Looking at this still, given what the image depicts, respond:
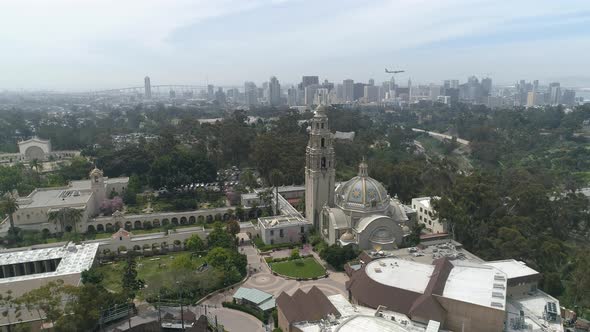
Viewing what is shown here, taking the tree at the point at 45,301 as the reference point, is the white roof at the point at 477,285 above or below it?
below

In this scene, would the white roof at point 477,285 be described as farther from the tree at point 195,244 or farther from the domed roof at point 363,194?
the tree at point 195,244

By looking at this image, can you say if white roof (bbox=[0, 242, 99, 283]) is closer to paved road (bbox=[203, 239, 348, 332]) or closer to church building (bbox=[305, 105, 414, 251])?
paved road (bbox=[203, 239, 348, 332])

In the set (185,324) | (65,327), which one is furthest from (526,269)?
Answer: (65,327)

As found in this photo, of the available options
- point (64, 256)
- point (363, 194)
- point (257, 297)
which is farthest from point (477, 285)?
point (64, 256)

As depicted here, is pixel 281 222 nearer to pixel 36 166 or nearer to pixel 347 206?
pixel 347 206

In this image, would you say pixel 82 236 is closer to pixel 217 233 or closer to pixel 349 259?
pixel 217 233

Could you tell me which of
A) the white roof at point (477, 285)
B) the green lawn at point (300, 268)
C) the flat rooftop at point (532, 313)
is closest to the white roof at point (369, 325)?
the white roof at point (477, 285)

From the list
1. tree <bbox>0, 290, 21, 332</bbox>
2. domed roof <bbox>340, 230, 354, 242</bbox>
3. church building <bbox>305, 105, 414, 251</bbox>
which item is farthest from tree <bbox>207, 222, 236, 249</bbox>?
tree <bbox>0, 290, 21, 332</bbox>

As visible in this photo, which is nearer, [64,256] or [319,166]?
[64,256]
